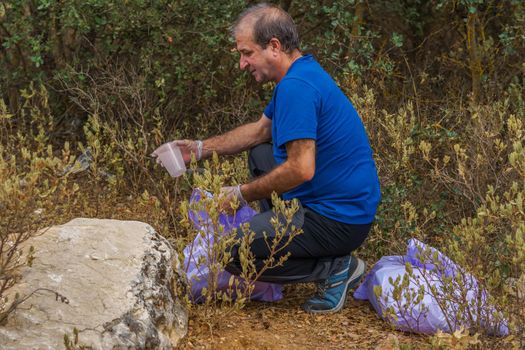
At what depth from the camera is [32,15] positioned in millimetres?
5906

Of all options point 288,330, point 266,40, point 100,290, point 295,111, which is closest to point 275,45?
point 266,40

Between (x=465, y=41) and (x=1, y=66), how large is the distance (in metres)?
3.57

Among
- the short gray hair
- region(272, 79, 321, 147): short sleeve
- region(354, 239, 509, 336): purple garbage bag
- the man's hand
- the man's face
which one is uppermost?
the short gray hair

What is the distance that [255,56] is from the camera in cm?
390

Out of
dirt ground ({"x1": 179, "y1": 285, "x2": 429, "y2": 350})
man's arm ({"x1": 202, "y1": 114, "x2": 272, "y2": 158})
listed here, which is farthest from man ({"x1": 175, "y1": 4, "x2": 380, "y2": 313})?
man's arm ({"x1": 202, "y1": 114, "x2": 272, "y2": 158})

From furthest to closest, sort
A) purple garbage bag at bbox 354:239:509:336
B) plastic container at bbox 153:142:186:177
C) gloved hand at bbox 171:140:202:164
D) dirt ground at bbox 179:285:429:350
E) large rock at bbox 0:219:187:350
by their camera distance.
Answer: gloved hand at bbox 171:140:202:164, plastic container at bbox 153:142:186:177, dirt ground at bbox 179:285:429:350, purple garbage bag at bbox 354:239:509:336, large rock at bbox 0:219:187:350

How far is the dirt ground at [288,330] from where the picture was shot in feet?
11.7

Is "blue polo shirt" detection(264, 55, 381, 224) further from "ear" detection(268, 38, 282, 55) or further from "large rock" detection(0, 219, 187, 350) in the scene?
"large rock" detection(0, 219, 187, 350)

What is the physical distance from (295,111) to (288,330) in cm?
98

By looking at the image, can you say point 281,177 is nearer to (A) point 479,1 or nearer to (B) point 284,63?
(B) point 284,63

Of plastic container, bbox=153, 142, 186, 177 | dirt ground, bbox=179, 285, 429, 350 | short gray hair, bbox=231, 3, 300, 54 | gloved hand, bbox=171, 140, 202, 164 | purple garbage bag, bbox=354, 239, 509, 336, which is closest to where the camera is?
purple garbage bag, bbox=354, 239, 509, 336

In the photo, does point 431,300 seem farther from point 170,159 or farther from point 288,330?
point 170,159

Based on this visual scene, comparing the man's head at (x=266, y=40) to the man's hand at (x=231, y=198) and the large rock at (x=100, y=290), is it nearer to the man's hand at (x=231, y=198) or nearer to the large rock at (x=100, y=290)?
the man's hand at (x=231, y=198)

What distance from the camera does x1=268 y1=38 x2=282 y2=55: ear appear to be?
3.85 meters
